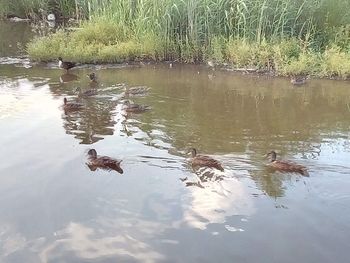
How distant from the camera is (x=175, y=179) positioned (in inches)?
297

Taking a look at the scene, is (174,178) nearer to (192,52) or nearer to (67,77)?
(67,77)

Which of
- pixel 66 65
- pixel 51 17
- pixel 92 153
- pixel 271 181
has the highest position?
pixel 51 17

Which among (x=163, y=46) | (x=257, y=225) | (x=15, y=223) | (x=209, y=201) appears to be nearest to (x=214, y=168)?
(x=209, y=201)

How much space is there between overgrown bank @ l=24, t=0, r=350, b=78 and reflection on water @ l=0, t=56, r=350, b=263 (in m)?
1.34

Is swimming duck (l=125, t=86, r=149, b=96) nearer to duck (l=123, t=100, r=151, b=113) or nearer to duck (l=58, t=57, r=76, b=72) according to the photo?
duck (l=123, t=100, r=151, b=113)

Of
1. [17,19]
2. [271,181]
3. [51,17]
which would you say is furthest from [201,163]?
[17,19]

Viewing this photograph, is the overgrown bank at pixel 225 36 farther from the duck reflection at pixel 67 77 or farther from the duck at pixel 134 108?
the duck at pixel 134 108

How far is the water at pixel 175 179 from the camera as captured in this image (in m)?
5.95

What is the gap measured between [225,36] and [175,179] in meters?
7.88

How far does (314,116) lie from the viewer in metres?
10.5

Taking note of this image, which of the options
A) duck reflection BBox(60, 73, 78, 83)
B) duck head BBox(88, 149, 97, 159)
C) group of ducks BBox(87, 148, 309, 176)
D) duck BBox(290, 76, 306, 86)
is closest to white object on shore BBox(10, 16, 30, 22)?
duck reflection BBox(60, 73, 78, 83)

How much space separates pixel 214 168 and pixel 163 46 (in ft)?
24.7

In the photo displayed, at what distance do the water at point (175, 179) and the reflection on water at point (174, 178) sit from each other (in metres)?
0.02

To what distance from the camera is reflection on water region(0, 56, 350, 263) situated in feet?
19.6
